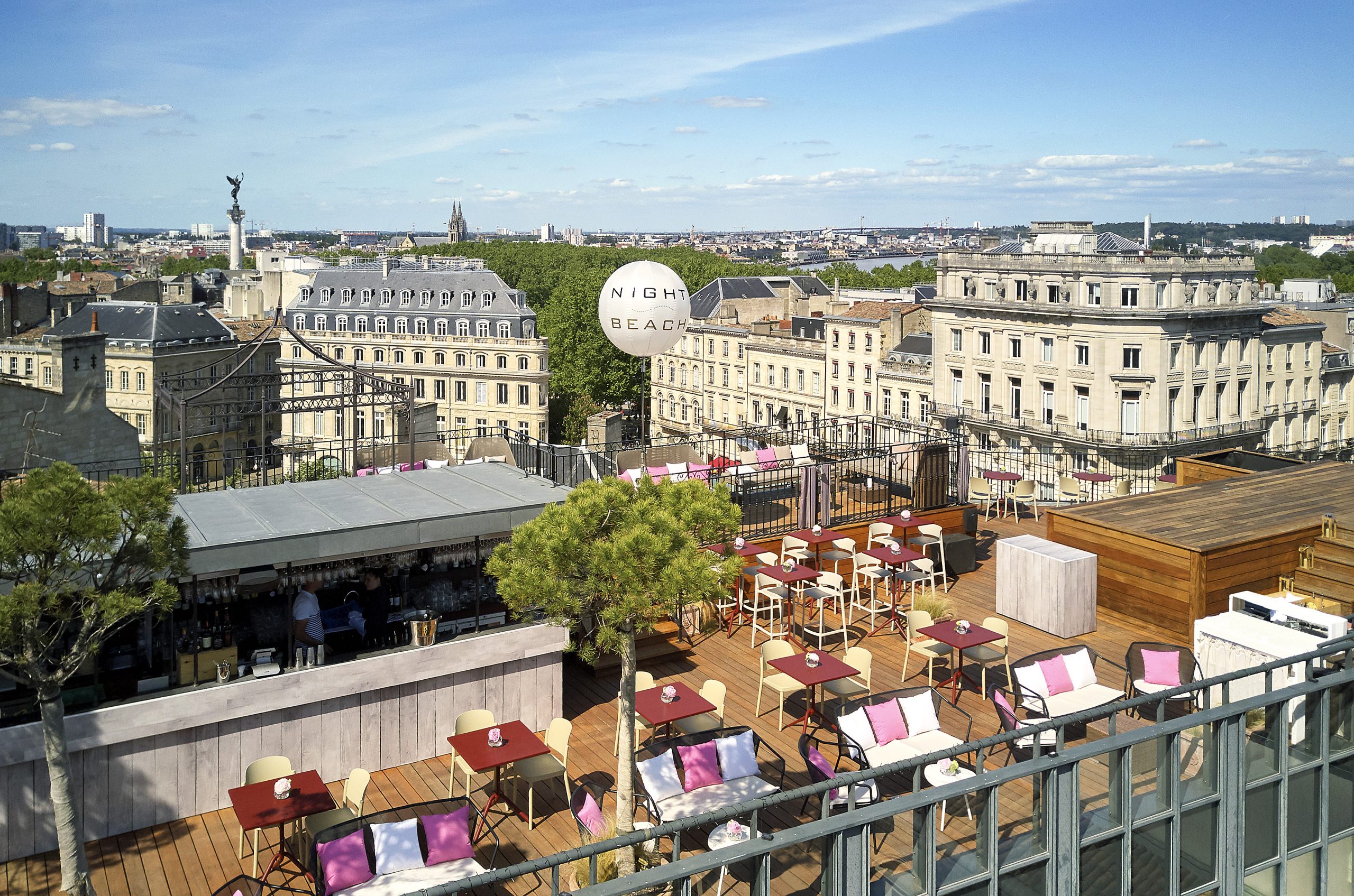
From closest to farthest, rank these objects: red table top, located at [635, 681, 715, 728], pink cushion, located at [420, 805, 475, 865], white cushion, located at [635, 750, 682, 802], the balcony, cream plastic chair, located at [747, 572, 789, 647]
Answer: pink cushion, located at [420, 805, 475, 865] → white cushion, located at [635, 750, 682, 802] → red table top, located at [635, 681, 715, 728] → cream plastic chair, located at [747, 572, 789, 647] → the balcony

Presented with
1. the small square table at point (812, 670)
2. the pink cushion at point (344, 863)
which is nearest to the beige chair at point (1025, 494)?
the small square table at point (812, 670)

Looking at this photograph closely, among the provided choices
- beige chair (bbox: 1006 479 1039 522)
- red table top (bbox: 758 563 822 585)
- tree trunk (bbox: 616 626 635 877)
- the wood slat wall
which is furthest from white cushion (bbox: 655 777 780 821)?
beige chair (bbox: 1006 479 1039 522)

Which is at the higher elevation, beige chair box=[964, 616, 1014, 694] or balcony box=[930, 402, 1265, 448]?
beige chair box=[964, 616, 1014, 694]

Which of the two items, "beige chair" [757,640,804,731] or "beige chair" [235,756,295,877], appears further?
"beige chair" [757,640,804,731]

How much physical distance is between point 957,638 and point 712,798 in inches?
140

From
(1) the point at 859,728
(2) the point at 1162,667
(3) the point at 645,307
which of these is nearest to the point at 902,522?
(3) the point at 645,307

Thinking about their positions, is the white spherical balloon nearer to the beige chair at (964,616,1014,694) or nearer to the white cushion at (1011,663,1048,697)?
the beige chair at (964,616,1014,694)

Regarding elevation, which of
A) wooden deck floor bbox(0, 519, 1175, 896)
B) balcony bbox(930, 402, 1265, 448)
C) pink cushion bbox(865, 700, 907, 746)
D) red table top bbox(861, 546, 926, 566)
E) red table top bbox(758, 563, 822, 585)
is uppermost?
red table top bbox(861, 546, 926, 566)

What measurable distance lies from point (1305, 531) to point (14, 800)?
43.6 feet

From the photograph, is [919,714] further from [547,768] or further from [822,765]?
[547,768]

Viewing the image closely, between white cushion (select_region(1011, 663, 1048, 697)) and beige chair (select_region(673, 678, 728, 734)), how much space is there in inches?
93.8

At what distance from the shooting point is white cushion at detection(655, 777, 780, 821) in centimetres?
682

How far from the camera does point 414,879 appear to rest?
20.1 feet

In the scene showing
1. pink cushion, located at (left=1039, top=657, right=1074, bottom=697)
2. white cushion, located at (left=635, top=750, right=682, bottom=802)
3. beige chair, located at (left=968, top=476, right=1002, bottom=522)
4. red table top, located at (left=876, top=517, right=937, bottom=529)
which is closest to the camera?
white cushion, located at (left=635, top=750, right=682, bottom=802)
